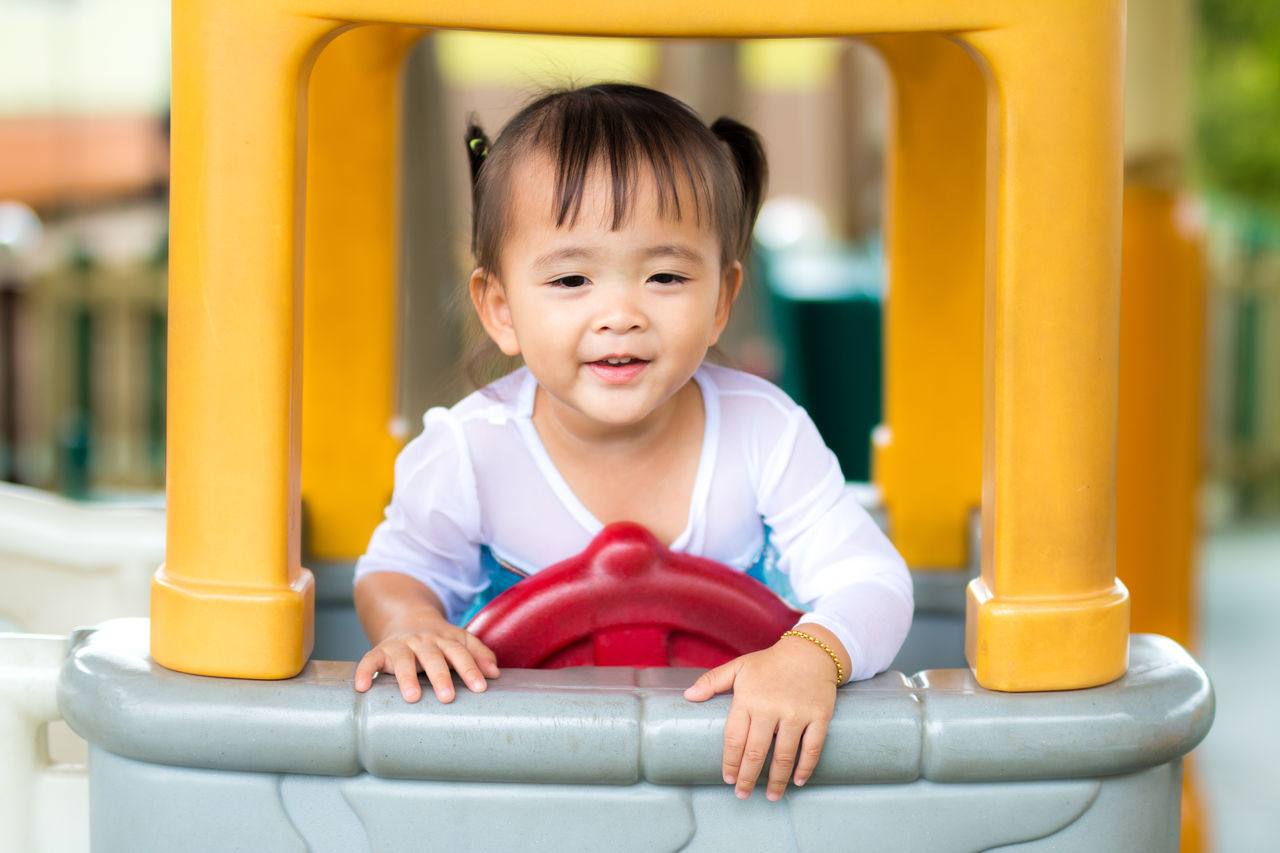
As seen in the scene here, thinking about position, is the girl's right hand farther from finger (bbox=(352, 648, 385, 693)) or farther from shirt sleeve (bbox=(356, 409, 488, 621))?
shirt sleeve (bbox=(356, 409, 488, 621))

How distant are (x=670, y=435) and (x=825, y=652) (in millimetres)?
351

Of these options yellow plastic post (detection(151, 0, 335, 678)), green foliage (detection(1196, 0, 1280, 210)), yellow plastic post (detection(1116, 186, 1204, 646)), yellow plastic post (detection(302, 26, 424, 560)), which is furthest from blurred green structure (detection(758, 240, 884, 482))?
green foliage (detection(1196, 0, 1280, 210))

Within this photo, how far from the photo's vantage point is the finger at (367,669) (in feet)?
2.92

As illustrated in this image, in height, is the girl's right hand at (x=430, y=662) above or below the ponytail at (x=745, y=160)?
below

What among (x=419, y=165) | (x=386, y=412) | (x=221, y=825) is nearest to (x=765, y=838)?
(x=221, y=825)

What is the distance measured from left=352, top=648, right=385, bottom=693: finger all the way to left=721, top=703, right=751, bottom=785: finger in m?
0.26

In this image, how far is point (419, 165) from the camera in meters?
2.05

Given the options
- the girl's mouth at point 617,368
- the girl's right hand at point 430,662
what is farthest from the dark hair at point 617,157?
the girl's right hand at point 430,662

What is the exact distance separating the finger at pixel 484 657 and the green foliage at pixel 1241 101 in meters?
8.51

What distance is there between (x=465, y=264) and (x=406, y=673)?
1.26m

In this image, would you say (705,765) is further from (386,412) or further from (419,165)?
(419,165)

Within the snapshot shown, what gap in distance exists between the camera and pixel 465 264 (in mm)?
2080

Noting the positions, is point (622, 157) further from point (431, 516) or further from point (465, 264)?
point (465, 264)

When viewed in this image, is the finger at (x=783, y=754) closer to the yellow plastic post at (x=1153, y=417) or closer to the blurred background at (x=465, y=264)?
the yellow plastic post at (x=1153, y=417)
